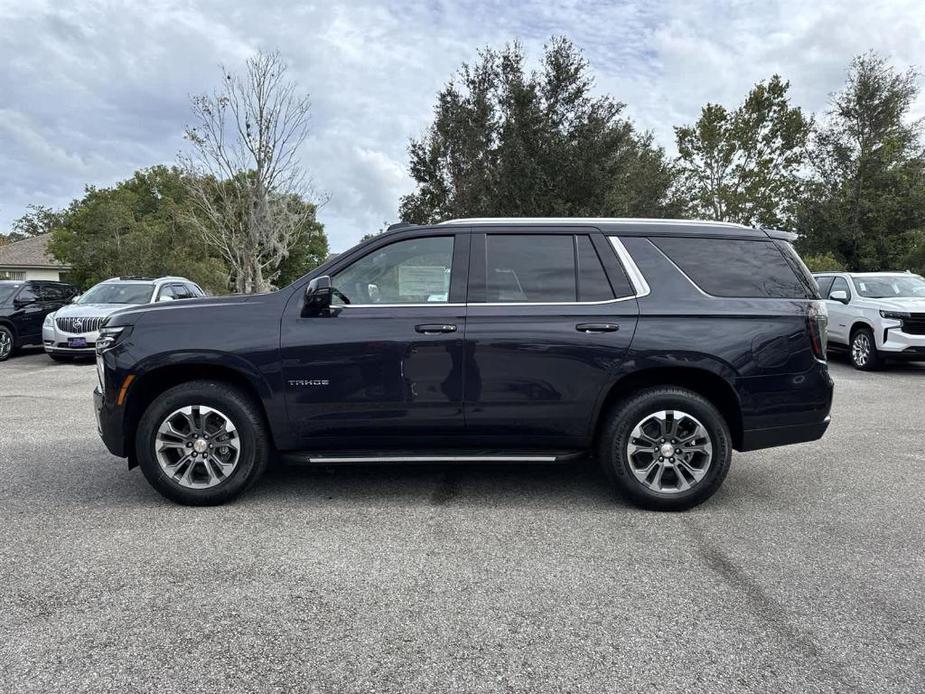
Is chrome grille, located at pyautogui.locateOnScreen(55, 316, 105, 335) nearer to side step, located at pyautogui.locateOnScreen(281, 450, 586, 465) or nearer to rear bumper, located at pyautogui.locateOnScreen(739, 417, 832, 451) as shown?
side step, located at pyautogui.locateOnScreen(281, 450, 586, 465)

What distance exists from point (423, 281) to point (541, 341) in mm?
902

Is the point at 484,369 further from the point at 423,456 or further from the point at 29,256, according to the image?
the point at 29,256

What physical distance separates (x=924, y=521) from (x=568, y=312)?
2638 mm

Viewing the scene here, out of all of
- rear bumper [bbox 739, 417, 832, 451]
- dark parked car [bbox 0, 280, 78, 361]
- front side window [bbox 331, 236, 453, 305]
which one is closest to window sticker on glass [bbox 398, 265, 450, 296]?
front side window [bbox 331, 236, 453, 305]

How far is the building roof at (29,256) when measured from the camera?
4559 cm

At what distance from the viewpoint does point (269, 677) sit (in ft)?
7.78

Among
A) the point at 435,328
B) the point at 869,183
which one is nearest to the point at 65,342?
the point at 435,328

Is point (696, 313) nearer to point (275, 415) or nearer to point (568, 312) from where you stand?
point (568, 312)

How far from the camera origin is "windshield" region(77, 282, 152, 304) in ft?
41.6

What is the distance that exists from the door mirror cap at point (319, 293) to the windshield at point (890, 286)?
11.3 m

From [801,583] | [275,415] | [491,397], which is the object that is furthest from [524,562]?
[275,415]

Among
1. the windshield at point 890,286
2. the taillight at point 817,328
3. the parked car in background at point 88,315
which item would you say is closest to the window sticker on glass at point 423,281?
the taillight at point 817,328

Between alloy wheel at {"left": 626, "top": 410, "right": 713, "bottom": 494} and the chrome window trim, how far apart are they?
814 millimetres

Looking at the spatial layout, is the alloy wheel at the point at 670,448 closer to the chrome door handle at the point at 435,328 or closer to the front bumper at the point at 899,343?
the chrome door handle at the point at 435,328
